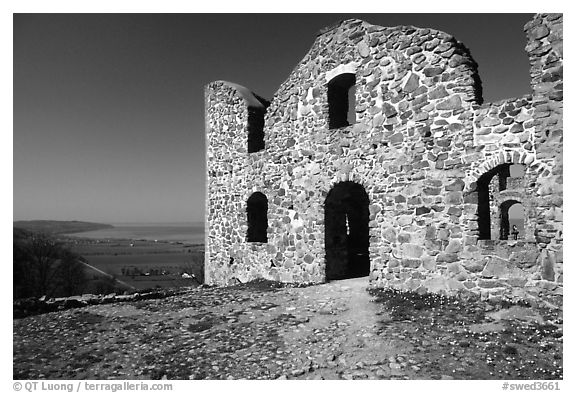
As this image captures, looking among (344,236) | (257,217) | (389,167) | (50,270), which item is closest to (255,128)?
(257,217)

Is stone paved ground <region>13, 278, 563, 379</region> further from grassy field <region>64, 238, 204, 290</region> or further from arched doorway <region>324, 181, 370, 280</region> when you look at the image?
grassy field <region>64, 238, 204, 290</region>

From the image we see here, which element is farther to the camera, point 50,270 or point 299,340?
point 50,270

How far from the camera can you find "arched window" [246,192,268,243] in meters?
14.0

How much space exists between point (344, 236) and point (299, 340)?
5.69 metres

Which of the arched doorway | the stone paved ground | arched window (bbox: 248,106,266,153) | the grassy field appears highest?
arched window (bbox: 248,106,266,153)

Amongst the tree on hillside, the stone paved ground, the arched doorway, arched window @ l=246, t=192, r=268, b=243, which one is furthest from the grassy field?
the stone paved ground

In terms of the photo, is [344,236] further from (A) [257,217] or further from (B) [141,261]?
(B) [141,261]

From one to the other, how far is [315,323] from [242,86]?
10.7 metres

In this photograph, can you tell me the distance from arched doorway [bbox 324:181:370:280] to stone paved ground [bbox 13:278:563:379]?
250 centimetres

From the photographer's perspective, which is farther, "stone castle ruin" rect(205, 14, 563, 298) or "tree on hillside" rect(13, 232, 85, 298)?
"tree on hillside" rect(13, 232, 85, 298)

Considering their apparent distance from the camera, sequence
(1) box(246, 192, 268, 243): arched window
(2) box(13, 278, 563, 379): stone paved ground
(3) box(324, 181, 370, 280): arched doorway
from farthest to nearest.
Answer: (1) box(246, 192, 268, 243): arched window < (3) box(324, 181, 370, 280): arched doorway < (2) box(13, 278, 563, 379): stone paved ground

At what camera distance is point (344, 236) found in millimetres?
11984

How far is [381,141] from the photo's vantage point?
401 inches

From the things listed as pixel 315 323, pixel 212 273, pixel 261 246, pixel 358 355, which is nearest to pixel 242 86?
pixel 261 246
